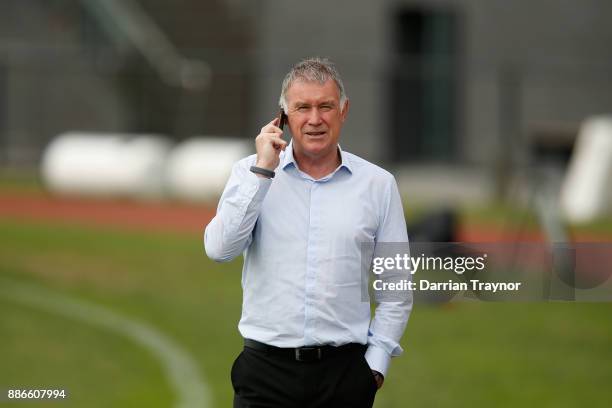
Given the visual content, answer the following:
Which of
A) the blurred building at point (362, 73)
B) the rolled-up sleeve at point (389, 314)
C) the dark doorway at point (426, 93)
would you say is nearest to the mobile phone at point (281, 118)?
the rolled-up sleeve at point (389, 314)

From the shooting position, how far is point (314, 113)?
4.05 meters

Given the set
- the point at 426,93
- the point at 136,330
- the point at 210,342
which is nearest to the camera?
the point at 210,342

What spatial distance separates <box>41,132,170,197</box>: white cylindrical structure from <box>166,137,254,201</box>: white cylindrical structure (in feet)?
1.04

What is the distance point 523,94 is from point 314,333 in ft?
79.2

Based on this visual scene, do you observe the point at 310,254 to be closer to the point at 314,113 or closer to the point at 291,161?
the point at 291,161

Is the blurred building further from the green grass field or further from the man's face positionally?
the man's face

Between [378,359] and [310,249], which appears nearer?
[310,249]

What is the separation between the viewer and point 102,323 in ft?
40.2

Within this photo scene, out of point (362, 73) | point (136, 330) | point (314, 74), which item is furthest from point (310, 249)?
point (362, 73)

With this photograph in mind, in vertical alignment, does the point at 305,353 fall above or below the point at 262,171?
below

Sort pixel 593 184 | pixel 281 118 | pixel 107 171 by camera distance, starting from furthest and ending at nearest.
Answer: pixel 107 171 → pixel 593 184 → pixel 281 118

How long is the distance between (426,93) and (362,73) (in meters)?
1.65

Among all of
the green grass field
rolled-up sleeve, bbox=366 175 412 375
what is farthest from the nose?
the green grass field

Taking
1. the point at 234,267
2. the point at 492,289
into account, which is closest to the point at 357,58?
the point at 234,267
